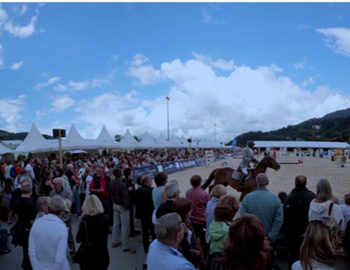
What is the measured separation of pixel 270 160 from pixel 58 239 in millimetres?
7669

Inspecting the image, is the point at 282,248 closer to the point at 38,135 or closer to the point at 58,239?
the point at 58,239

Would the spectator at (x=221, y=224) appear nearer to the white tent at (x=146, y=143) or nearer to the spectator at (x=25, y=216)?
the spectator at (x=25, y=216)

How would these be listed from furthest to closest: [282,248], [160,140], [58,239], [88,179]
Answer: [160,140] < [88,179] < [282,248] < [58,239]

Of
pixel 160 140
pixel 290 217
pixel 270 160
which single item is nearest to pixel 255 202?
pixel 290 217

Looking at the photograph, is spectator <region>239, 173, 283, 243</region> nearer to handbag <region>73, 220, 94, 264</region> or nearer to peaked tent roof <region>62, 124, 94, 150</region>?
handbag <region>73, 220, 94, 264</region>

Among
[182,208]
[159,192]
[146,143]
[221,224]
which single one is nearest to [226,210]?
[221,224]

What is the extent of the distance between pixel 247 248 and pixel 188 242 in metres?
1.16

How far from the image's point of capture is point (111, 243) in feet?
21.4

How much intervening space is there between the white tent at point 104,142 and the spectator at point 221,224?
2356 cm

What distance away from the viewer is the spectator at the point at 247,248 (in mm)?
1940

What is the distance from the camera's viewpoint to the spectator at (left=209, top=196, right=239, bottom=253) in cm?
308

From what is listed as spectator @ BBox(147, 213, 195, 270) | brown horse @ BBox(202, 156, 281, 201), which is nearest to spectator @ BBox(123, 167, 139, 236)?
brown horse @ BBox(202, 156, 281, 201)

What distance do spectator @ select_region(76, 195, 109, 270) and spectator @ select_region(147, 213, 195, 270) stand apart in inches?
67.3

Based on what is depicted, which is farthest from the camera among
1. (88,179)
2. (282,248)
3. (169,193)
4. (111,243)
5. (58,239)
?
(88,179)
